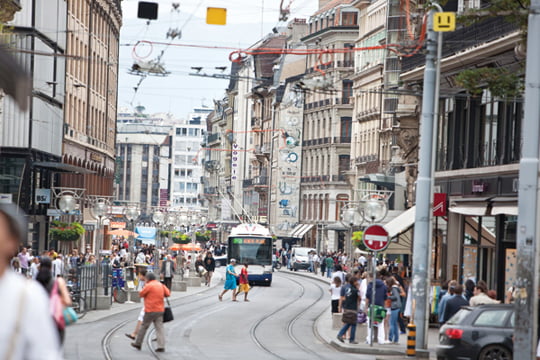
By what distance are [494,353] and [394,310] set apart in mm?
7039

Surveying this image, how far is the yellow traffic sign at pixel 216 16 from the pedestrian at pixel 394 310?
7401 mm

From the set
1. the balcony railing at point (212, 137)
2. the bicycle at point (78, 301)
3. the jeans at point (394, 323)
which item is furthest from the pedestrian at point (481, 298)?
the balcony railing at point (212, 137)

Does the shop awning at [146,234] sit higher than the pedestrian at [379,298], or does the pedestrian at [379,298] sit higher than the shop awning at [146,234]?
the pedestrian at [379,298]

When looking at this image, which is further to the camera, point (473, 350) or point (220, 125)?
point (220, 125)

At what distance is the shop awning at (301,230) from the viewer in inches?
4387

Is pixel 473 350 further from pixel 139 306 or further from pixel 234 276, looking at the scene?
pixel 234 276

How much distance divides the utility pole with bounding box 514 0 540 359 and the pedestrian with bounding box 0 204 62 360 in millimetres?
12441

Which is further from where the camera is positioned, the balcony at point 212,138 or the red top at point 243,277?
the balcony at point 212,138

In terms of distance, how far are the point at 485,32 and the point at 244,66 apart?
124 metres

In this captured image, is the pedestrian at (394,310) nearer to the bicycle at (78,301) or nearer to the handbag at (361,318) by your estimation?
the handbag at (361,318)

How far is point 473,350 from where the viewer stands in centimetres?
1934

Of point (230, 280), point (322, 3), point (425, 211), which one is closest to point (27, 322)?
point (425, 211)

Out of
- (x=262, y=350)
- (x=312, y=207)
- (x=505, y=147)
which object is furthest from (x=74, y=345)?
(x=312, y=207)

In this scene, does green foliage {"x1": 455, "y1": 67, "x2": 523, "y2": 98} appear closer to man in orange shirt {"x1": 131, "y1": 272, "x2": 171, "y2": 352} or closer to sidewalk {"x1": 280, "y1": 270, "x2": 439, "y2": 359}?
sidewalk {"x1": 280, "y1": 270, "x2": 439, "y2": 359}
